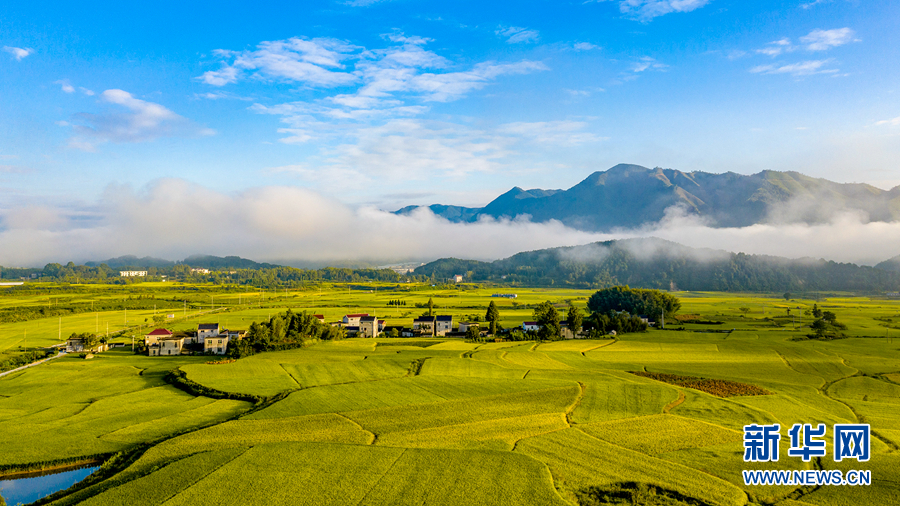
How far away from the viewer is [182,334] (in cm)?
7450

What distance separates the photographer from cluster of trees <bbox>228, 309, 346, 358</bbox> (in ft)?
213

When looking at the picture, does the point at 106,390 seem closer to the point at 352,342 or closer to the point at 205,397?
the point at 205,397

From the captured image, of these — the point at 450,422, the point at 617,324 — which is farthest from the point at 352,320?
the point at 450,422

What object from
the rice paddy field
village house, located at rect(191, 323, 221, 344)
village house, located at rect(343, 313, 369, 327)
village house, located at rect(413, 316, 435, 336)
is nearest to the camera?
the rice paddy field

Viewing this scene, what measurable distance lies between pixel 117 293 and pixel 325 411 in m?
150

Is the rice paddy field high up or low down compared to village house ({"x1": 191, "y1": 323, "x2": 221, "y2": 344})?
down

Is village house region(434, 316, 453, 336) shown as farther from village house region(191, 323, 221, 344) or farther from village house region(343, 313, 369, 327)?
village house region(191, 323, 221, 344)

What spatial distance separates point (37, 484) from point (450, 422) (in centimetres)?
2241

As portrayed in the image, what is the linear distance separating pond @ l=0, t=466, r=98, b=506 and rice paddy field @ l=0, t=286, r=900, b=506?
2.77 ft

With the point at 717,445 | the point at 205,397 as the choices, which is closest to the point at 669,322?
the point at 717,445

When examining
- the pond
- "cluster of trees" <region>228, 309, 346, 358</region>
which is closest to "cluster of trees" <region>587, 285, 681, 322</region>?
"cluster of trees" <region>228, 309, 346, 358</region>

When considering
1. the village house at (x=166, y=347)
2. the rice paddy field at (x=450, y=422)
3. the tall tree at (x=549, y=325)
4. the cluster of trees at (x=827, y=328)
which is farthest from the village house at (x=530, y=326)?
the village house at (x=166, y=347)

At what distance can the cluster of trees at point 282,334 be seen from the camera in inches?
2557

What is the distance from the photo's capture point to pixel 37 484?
26.2 meters
